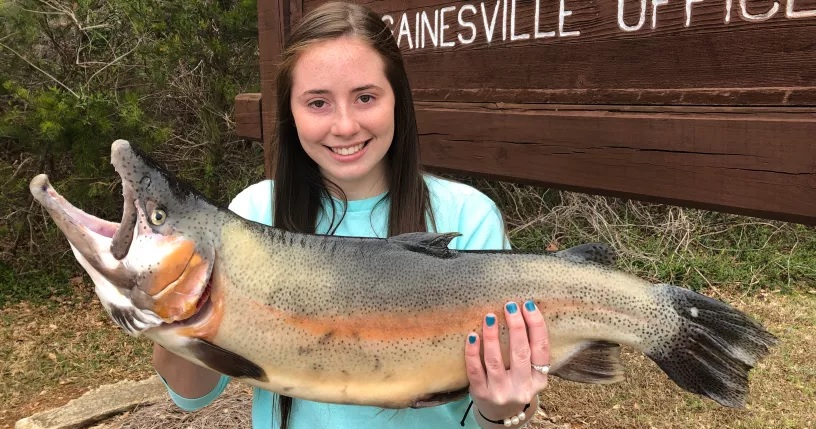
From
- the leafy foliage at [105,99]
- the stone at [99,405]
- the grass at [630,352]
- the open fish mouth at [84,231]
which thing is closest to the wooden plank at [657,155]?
the open fish mouth at [84,231]

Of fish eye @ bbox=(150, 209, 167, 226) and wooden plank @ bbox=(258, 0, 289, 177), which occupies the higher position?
wooden plank @ bbox=(258, 0, 289, 177)

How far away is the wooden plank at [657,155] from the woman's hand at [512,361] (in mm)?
899

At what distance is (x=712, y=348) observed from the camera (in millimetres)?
1763

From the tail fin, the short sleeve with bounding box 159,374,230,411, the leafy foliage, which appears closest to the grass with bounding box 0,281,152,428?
the leafy foliage

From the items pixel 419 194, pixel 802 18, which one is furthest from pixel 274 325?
pixel 802 18

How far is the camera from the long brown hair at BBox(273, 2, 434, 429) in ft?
7.23

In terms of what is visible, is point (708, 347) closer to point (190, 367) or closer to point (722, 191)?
point (722, 191)

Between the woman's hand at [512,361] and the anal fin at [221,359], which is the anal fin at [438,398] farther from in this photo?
the anal fin at [221,359]

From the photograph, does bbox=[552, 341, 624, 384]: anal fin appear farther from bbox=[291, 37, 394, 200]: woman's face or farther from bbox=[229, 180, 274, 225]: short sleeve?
bbox=[229, 180, 274, 225]: short sleeve

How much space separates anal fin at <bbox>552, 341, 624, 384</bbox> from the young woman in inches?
3.7

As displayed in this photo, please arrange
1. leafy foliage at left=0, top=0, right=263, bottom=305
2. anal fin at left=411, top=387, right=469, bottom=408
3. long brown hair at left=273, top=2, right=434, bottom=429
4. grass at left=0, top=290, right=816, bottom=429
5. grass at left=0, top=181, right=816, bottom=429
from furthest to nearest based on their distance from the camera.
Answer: leafy foliage at left=0, top=0, right=263, bottom=305 → grass at left=0, top=181, right=816, bottom=429 → grass at left=0, top=290, right=816, bottom=429 → long brown hair at left=273, top=2, right=434, bottom=429 → anal fin at left=411, top=387, right=469, bottom=408

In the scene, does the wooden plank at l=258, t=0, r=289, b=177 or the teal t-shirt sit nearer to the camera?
the teal t-shirt

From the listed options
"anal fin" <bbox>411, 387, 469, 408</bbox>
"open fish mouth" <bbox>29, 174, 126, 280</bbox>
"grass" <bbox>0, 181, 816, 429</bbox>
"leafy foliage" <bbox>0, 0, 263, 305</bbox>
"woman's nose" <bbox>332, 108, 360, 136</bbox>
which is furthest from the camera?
"leafy foliage" <bbox>0, 0, 263, 305</bbox>

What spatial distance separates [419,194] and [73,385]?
4268mm
